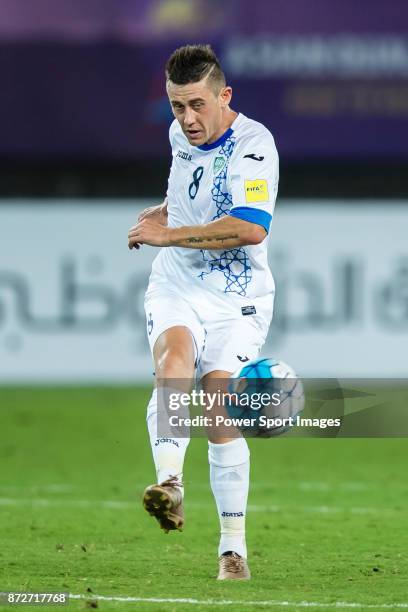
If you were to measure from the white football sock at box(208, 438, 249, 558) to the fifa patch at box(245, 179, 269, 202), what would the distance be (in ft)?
3.71

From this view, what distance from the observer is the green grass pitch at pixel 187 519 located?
650 cm

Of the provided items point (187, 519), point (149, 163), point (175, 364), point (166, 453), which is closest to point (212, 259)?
point (175, 364)

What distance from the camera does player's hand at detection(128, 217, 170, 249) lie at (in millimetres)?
6699

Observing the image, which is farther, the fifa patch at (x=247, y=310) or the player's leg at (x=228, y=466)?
the fifa patch at (x=247, y=310)

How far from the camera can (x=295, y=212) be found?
53.6ft

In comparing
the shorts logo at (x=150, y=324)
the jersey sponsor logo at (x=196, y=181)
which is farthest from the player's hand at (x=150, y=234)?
the shorts logo at (x=150, y=324)

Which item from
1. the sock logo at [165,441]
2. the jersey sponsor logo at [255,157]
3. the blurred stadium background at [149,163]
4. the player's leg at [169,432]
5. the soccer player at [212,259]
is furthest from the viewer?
the blurred stadium background at [149,163]

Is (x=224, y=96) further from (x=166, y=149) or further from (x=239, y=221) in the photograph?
(x=166, y=149)

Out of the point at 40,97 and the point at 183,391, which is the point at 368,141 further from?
the point at 183,391

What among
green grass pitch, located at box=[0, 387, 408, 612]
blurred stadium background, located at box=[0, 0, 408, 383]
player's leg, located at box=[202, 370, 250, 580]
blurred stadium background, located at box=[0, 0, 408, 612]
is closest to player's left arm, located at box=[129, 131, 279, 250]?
player's leg, located at box=[202, 370, 250, 580]

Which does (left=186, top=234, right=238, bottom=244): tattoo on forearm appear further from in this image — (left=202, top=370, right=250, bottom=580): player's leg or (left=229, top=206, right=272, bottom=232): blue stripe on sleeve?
(left=202, top=370, right=250, bottom=580): player's leg

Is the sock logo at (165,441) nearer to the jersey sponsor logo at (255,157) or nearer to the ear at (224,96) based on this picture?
the jersey sponsor logo at (255,157)

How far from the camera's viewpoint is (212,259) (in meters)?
→ 7.02

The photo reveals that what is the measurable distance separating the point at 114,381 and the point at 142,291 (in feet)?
3.52
